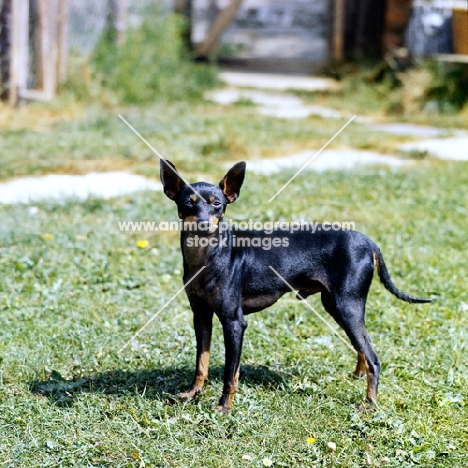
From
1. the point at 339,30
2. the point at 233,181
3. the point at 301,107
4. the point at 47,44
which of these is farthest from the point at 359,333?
the point at 339,30

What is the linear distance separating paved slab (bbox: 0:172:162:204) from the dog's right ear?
9.87ft

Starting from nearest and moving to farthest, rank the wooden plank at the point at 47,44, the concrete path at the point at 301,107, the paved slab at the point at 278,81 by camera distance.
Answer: the concrete path at the point at 301,107
the wooden plank at the point at 47,44
the paved slab at the point at 278,81

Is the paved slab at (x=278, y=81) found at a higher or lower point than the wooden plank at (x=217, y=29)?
lower

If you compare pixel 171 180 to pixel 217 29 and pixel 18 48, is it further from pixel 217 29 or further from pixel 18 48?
pixel 217 29

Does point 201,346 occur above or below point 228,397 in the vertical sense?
above

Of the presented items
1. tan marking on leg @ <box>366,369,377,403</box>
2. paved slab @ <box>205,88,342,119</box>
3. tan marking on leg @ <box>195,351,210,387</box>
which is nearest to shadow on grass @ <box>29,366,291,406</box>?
tan marking on leg @ <box>195,351,210,387</box>

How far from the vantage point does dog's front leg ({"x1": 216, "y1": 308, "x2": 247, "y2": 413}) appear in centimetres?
338

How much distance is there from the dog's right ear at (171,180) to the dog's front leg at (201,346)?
549 millimetres

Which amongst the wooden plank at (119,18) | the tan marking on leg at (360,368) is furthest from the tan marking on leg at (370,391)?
the wooden plank at (119,18)

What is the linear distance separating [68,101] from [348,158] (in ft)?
12.8

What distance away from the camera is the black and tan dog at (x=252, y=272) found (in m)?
3.38

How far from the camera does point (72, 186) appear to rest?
6.65 meters

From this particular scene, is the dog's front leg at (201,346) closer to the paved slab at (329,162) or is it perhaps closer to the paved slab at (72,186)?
the paved slab at (72,186)

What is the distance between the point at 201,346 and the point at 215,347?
22.2 inches
